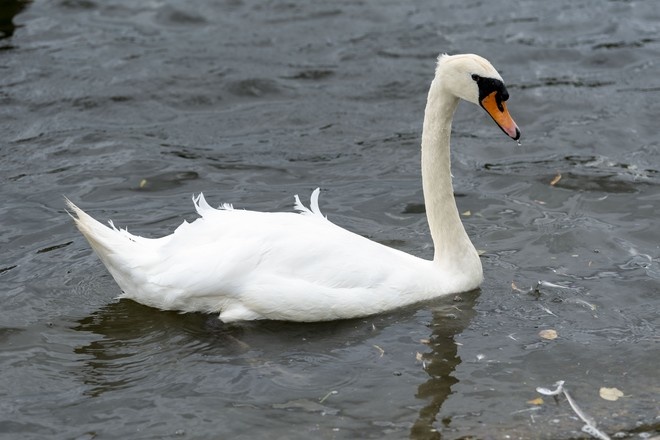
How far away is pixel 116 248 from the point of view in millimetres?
7469

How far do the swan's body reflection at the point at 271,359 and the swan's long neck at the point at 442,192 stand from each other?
289 mm

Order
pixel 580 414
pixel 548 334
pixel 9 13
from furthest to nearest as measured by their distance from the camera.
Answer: pixel 9 13 → pixel 548 334 → pixel 580 414

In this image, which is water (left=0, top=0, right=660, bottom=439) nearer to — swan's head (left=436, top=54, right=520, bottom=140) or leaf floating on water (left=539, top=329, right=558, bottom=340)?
leaf floating on water (left=539, top=329, right=558, bottom=340)

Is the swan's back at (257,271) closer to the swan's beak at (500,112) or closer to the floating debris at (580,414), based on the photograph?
the swan's beak at (500,112)

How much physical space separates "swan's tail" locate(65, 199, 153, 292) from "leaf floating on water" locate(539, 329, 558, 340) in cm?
260

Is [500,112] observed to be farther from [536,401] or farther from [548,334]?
[536,401]

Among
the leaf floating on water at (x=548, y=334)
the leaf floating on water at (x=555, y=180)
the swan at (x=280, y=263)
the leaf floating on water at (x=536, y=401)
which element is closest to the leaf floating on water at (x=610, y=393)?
the leaf floating on water at (x=536, y=401)

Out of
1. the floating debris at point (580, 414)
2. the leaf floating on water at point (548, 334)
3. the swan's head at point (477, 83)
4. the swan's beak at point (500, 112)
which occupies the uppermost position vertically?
the swan's head at point (477, 83)

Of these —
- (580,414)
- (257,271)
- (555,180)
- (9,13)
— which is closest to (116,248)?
(257,271)

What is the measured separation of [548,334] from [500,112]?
1.50m

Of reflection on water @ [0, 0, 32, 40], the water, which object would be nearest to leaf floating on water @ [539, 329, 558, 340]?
the water

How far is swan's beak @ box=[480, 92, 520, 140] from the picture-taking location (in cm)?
754

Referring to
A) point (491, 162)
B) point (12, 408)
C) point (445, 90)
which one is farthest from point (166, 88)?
point (12, 408)

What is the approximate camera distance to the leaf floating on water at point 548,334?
7.31 meters
